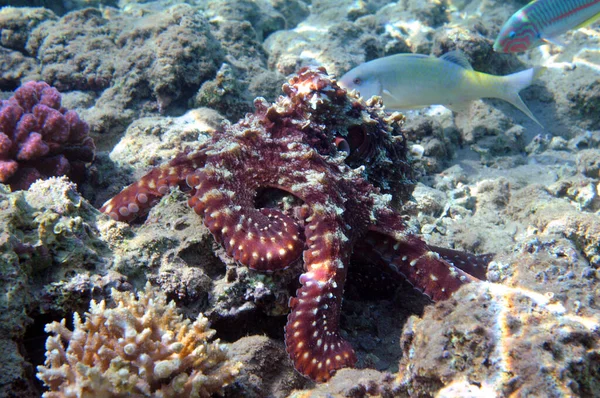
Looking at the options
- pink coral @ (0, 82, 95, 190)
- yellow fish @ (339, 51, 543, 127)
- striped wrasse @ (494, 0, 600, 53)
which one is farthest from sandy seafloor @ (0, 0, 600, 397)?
striped wrasse @ (494, 0, 600, 53)

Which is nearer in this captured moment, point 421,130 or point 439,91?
point 439,91

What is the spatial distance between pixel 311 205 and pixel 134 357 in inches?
50.1

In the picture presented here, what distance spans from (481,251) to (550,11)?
4.39 m

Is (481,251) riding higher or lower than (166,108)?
lower

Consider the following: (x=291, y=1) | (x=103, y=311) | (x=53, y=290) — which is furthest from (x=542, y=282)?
(x=291, y=1)

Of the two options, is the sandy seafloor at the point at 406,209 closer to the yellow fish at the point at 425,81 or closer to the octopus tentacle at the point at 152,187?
the octopus tentacle at the point at 152,187

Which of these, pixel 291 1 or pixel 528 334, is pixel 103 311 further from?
pixel 291 1

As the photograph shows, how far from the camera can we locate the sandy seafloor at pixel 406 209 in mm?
1810

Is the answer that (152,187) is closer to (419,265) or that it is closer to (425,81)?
(419,265)

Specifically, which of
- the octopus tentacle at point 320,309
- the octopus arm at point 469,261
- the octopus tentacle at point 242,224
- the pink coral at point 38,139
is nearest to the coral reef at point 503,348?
the octopus tentacle at point 320,309

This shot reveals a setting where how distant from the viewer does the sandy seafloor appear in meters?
1.81

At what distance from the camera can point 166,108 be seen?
5488mm

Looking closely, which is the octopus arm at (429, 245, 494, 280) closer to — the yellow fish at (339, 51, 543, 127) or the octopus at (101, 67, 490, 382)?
the octopus at (101, 67, 490, 382)

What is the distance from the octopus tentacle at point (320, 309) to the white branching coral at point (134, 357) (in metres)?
0.39
